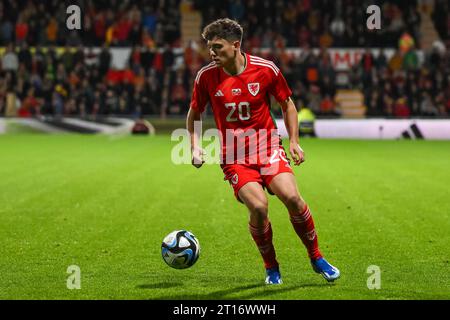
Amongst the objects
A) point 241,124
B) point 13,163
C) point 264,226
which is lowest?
point 13,163

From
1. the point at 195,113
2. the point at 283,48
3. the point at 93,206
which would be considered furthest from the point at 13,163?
the point at 283,48

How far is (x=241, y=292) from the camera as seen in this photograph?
24.8 ft

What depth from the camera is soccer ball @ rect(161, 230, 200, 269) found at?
8.38 metres

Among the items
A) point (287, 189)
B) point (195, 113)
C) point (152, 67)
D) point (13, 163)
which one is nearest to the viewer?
point (287, 189)

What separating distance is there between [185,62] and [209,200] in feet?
59.3

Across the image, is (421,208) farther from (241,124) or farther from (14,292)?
(14,292)

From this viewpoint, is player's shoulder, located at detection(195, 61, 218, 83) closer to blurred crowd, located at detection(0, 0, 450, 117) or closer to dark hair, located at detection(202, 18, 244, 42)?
dark hair, located at detection(202, 18, 244, 42)

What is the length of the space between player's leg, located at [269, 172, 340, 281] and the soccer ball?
1.05 metres

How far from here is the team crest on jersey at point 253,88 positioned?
8016 mm

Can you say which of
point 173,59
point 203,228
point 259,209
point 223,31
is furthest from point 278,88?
point 173,59

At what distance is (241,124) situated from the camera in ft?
→ 26.3

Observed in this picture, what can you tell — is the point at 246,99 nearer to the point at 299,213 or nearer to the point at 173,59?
the point at 299,213

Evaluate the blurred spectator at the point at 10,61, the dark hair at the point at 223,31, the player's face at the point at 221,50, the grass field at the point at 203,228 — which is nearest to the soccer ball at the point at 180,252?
the grass field at the point at 203,228

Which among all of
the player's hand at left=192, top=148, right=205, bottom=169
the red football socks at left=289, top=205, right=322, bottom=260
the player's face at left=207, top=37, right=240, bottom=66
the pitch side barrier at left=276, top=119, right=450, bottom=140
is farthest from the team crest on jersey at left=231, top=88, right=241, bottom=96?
the pitch side barrier at left=276, top=119, right=450, bottom=140
